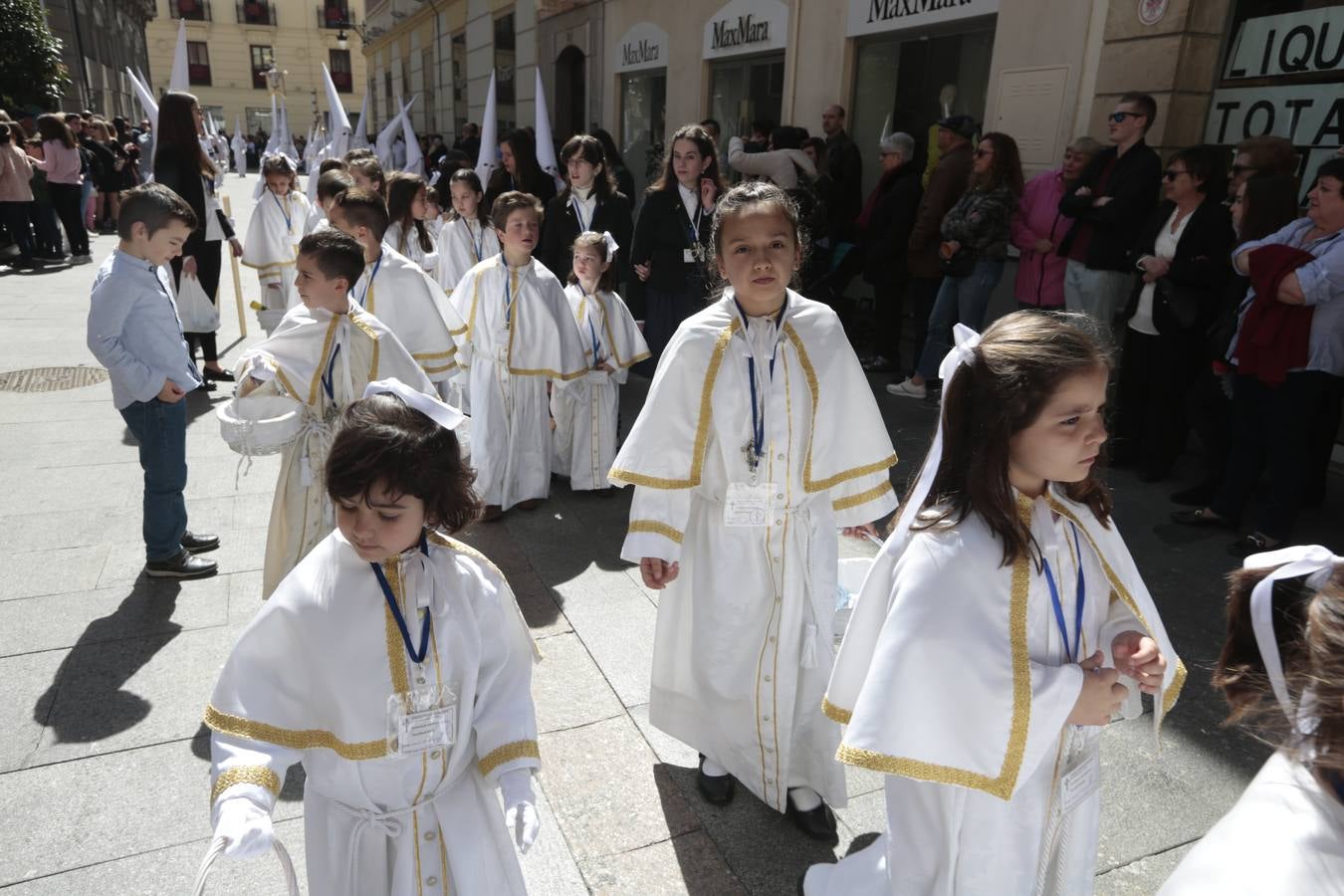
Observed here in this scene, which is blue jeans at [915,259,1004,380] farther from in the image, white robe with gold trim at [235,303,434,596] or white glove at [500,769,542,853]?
white glove at [500,769,542,853]

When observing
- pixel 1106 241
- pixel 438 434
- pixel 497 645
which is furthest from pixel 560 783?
pixel 1106 241

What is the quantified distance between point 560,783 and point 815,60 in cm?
889

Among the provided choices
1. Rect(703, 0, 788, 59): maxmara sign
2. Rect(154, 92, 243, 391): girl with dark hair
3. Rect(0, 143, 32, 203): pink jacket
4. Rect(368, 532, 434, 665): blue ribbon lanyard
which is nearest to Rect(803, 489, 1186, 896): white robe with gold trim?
Rect(368, 532, 434, 665): blue ribbon lanyard

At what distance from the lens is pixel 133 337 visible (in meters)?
3.85

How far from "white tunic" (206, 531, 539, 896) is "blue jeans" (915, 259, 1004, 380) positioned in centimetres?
597

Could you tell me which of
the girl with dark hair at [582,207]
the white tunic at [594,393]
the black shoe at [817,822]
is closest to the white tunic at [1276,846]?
the black shoe at [817,822]

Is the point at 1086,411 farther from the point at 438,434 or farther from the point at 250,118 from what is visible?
the point at 250,118

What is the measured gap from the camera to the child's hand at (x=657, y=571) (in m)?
2.63

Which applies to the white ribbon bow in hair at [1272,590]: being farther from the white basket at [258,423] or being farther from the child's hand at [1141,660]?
the white basket at [258,423]

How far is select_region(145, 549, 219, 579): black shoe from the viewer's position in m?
4.16

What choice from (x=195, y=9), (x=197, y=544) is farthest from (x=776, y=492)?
(x=195, y=9)

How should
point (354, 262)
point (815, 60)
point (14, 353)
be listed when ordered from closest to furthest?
point (354, 262), point (14, 353), point (815, 60)

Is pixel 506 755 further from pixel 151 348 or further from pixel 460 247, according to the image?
pixel 460 247

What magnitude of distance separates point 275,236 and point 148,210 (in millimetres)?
4144
